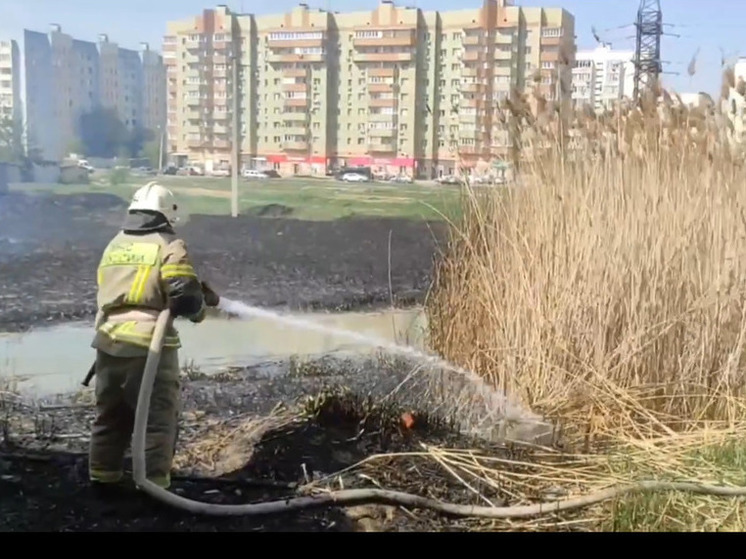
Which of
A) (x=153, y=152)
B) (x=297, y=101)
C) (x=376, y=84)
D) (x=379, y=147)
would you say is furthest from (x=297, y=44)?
(x=153, y=152)

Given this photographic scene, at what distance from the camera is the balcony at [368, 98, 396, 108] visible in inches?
109

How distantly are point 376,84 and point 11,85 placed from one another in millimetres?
1065

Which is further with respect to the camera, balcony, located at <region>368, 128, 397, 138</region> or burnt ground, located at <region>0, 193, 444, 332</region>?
balcony, located at <region>368, 128, 397, 138</region>

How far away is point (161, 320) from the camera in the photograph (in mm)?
2311

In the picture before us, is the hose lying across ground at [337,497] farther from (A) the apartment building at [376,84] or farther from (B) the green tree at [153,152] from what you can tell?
(A) the apartment building at [376,84]

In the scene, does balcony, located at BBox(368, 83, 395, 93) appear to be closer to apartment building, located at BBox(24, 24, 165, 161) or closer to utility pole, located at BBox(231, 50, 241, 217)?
utility pole, located at BBox(231, 50, 241, 217)

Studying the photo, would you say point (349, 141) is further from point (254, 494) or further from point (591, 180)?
point (254, 494)

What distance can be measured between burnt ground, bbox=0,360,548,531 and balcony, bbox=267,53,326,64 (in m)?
0.94

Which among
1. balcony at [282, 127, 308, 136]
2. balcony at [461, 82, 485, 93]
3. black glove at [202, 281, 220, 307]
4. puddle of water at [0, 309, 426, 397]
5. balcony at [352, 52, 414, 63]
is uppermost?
balcony at [352, 52, 414, 63]

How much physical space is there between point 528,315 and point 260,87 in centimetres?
111

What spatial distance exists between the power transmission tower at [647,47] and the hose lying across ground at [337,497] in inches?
49.9

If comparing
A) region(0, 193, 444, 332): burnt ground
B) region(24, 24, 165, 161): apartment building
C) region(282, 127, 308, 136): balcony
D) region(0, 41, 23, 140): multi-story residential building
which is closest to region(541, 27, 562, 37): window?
region(0, 193, 444, 332): burnt ground

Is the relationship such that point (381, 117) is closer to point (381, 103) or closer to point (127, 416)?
Answer: point (381, 103)

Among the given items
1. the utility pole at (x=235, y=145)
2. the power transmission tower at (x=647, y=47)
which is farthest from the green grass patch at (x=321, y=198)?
the power transmission tower at (x=647, y=47)
